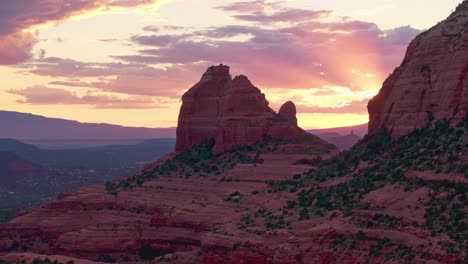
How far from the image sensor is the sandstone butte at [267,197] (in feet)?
141

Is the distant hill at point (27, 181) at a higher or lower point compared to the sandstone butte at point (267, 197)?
lower

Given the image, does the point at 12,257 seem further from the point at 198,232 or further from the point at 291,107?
the point at 291,107

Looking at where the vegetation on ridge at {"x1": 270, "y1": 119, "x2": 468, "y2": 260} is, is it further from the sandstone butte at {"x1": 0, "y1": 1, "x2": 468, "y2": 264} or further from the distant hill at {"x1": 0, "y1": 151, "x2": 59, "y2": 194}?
the distant hill at {"x1": 0, "y1": 151, "x2": 59, "y2": 194}

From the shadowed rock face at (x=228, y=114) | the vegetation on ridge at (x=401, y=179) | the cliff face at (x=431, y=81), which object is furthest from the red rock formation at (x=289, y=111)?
the cliff face at (x=431, y=81)

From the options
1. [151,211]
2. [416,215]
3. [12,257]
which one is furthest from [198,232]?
[416,215]

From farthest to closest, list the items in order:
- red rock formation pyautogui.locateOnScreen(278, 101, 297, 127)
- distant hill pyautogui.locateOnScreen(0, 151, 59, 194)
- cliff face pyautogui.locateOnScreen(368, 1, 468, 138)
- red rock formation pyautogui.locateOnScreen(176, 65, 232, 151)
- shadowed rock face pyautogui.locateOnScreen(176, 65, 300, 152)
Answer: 1. distant hill pyautogui.locateOnScreen(0, 151, 59, 194)
2. red rock formation pyautogui.locateOnScreen(278, 101, 297, 127)
3. red rock formation pyautogui.locateOnScreen(176, 65, 232, 151)
4. shadowed rock face pyautogui.locateOnScreen(176, 65, 300, 152)
5. cliff face pyautogui.locateOnScreen(368, 1, 468, 138)

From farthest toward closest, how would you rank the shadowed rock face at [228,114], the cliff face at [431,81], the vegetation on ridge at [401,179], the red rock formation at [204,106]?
the red rock formation at [204,106] < the shadowed rock face at [228,114] < the cliff face at [431,81] < the vegetation on ridge at [401,179]

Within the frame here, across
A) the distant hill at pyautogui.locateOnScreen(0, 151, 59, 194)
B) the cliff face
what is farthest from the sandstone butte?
the distant hill at pyautogui.locateOnScreen(0, 151, 59, 194)

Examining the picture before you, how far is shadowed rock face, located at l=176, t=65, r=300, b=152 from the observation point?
275ft

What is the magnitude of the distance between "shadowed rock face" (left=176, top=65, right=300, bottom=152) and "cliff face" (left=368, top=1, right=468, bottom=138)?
24083 mm

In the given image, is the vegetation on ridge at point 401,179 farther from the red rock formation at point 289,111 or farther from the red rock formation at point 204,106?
the red rock formation at point 204,106

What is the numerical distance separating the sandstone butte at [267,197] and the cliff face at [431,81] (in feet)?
0.33

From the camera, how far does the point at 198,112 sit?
9219cm

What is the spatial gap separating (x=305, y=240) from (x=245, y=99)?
4034 cm
